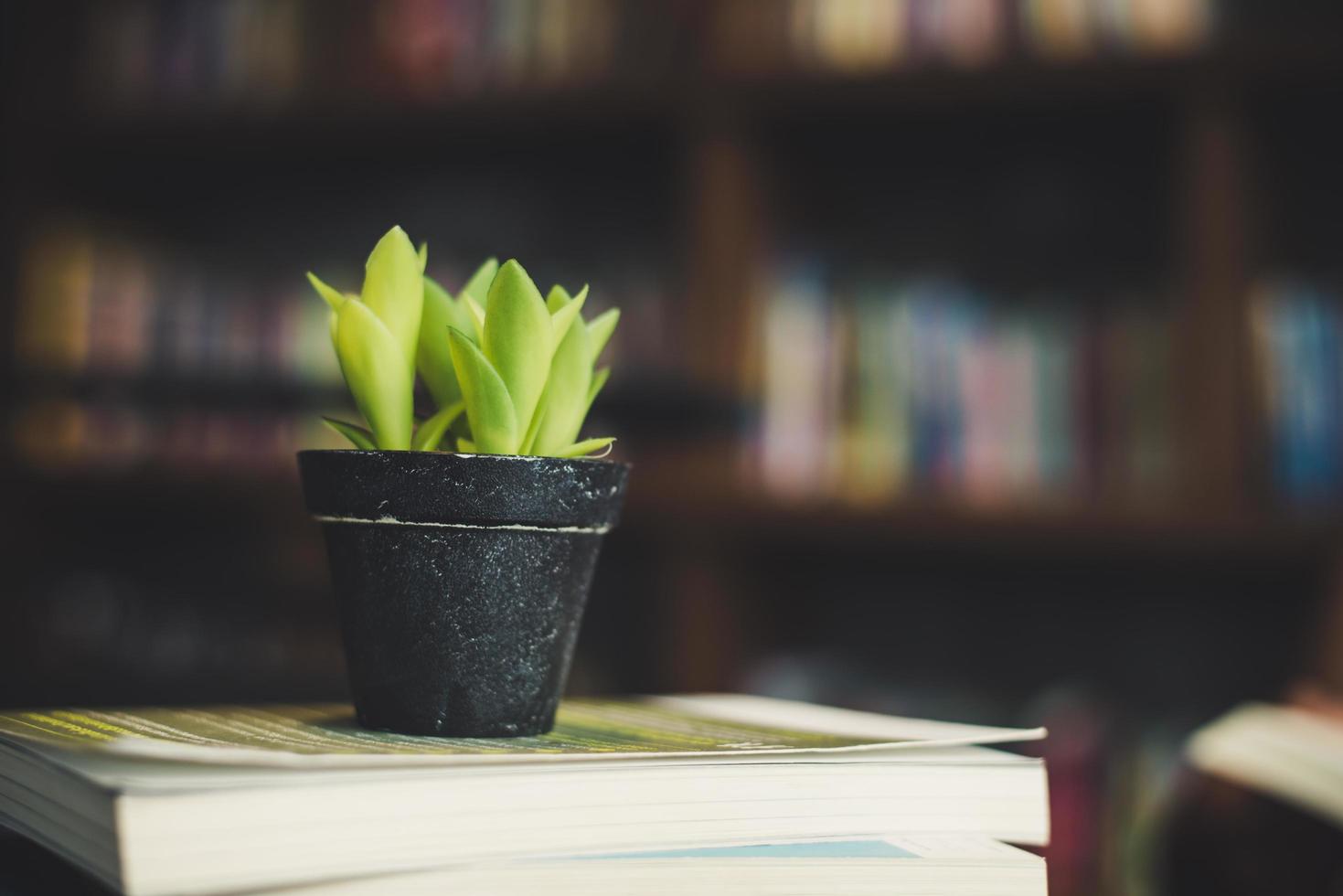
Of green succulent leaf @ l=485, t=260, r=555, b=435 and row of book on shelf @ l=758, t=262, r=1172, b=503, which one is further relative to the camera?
row of book on shelf @ l=758, t=262, r=1172, b=503

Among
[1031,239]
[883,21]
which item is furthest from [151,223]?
[1031,239]

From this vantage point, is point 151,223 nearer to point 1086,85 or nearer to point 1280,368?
point 1086,85

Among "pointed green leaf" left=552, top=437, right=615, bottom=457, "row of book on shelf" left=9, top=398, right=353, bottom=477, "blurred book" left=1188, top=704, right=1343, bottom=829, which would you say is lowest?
"blurred book" left=1188, top=704, right=1343, bottom=829

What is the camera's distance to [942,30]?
1599 mm

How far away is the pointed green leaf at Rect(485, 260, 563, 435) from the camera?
420 mm

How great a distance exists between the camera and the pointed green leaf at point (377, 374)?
0.43 metres

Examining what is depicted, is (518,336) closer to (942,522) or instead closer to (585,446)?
(585,446)

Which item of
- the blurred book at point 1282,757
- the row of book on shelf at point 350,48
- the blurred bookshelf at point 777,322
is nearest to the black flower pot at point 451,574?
the blurred book at point 1282,757

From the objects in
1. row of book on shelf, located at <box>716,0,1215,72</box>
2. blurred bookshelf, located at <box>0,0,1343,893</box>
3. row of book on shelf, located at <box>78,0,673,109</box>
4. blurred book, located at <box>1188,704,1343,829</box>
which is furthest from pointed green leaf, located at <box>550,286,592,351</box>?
row of book on shelf, located at <box>78,0,673,109</box>

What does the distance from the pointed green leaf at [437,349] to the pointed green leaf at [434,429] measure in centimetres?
1

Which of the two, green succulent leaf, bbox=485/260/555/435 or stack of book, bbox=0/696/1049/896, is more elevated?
green succulent leaf, bbox=485/260/555/435

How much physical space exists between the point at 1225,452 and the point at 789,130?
0.72 metres

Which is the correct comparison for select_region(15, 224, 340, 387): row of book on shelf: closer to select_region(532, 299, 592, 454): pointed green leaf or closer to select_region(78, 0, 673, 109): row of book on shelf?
select_region(78, 0, 673, 109): row of book on shelf

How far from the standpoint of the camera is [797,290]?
167 cm
